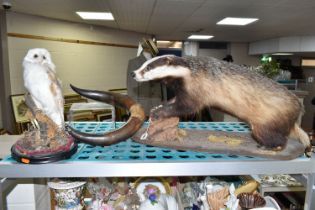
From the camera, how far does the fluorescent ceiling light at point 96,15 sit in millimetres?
3088

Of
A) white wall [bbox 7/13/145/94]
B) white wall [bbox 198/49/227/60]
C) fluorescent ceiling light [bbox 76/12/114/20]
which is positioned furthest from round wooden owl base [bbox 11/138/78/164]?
white wall [bbox 198/49/227/60]

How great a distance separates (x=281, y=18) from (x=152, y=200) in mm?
3128

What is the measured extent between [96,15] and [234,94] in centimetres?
301

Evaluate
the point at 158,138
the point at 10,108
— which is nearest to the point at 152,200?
the point at 158,138

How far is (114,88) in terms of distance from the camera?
14.5ft

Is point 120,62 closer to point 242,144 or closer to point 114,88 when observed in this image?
point 114,88

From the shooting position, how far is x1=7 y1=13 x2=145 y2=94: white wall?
2.87 metres

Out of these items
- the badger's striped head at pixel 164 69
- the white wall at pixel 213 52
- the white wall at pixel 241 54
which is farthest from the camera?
the white wall at pixel 213 52

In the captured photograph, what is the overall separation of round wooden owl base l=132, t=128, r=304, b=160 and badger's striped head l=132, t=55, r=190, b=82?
0.53ft

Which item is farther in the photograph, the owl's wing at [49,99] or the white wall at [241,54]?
the white wall at [241,54]

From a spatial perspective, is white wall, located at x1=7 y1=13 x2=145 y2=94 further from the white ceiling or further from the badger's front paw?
the badger's front paw

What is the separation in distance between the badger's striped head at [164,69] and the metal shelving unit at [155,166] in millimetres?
189

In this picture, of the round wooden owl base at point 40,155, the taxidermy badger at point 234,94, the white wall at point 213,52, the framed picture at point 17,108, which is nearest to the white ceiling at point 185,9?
the framed picture at point 17,108

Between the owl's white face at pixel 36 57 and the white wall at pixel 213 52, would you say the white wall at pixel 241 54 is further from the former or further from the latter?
the owl's white face at pixel 36 57
